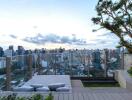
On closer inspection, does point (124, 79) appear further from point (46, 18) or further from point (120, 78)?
point (46, 18)

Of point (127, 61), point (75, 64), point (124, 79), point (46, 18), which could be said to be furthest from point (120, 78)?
point (46, 18)

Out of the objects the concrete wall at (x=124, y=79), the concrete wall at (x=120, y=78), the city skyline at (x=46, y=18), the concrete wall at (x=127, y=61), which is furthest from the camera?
the city skyline at (x=46, y=18)

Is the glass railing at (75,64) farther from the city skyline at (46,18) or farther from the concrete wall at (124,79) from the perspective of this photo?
the concrete wall at (124,79)

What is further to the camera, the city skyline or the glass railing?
the glass railing

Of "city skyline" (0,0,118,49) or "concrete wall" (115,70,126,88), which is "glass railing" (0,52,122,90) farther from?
"concrete wall" (115,70,126,88)

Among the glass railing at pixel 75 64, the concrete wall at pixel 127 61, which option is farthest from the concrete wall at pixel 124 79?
the glass railing at pixel 75 64

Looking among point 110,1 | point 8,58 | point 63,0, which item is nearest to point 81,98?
point 110,1

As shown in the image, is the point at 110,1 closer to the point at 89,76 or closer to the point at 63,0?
the point at 63,0

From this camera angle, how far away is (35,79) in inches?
451

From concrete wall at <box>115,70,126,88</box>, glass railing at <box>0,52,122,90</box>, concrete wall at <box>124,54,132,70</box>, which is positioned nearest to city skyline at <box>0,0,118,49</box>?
concrete wall at <box>124,54,132,70</box>

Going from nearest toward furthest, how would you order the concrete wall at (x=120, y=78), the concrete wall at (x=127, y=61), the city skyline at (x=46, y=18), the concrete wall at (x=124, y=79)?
the concrete wall at (x=124, y=79)
the concrete wall at (x=120, y=78)
the concrete wall at (x=127, y=61)
the city skyline at (x=46, y=18)

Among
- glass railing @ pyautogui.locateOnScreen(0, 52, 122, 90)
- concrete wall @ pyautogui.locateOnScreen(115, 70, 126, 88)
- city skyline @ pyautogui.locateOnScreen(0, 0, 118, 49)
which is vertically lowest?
concrete wall @ pyautogui.locateOnScreen(115, 70, 126, 88)

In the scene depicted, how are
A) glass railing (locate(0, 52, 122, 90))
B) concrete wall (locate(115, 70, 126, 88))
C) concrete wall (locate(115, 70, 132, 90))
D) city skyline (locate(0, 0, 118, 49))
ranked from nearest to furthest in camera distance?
concrete wall (locate(115, 70, 132, 90)) < concrete wall (locate(115, 70, 126, 88)) < city skyline (locate(0, 0, 118, 49)) < glass railing (locate(0, 52, 122, 90))

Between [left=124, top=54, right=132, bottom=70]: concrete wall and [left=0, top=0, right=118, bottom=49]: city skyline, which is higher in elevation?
[left=0, top=0, right=118, bottom=49]: city skyline
